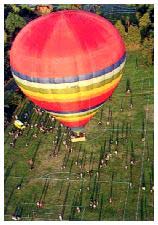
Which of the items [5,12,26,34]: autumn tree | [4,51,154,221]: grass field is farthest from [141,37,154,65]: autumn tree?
[5,12,26,34]: autumn tree

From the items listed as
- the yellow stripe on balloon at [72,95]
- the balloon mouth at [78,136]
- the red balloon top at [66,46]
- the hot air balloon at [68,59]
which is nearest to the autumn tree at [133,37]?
the balloon mouth at [78,136]

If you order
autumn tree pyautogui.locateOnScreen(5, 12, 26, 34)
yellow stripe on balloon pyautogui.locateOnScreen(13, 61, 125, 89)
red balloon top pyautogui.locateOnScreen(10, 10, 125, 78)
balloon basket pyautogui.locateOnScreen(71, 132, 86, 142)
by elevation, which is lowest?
autumn tree pyautogui.locateOnScreen(5, 12, 26, 34)

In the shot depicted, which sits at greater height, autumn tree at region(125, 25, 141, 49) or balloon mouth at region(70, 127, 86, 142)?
autumn tree at region(125, 25, 141, 49)

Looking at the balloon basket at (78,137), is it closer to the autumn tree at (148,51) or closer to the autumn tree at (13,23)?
Result: the autumn tree at (148,51)

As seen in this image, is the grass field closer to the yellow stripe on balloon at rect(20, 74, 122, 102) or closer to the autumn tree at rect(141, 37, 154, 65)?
the autumn tree at rect(141, 37, 154, 65)

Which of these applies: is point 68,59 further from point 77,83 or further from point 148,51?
point 148,51
